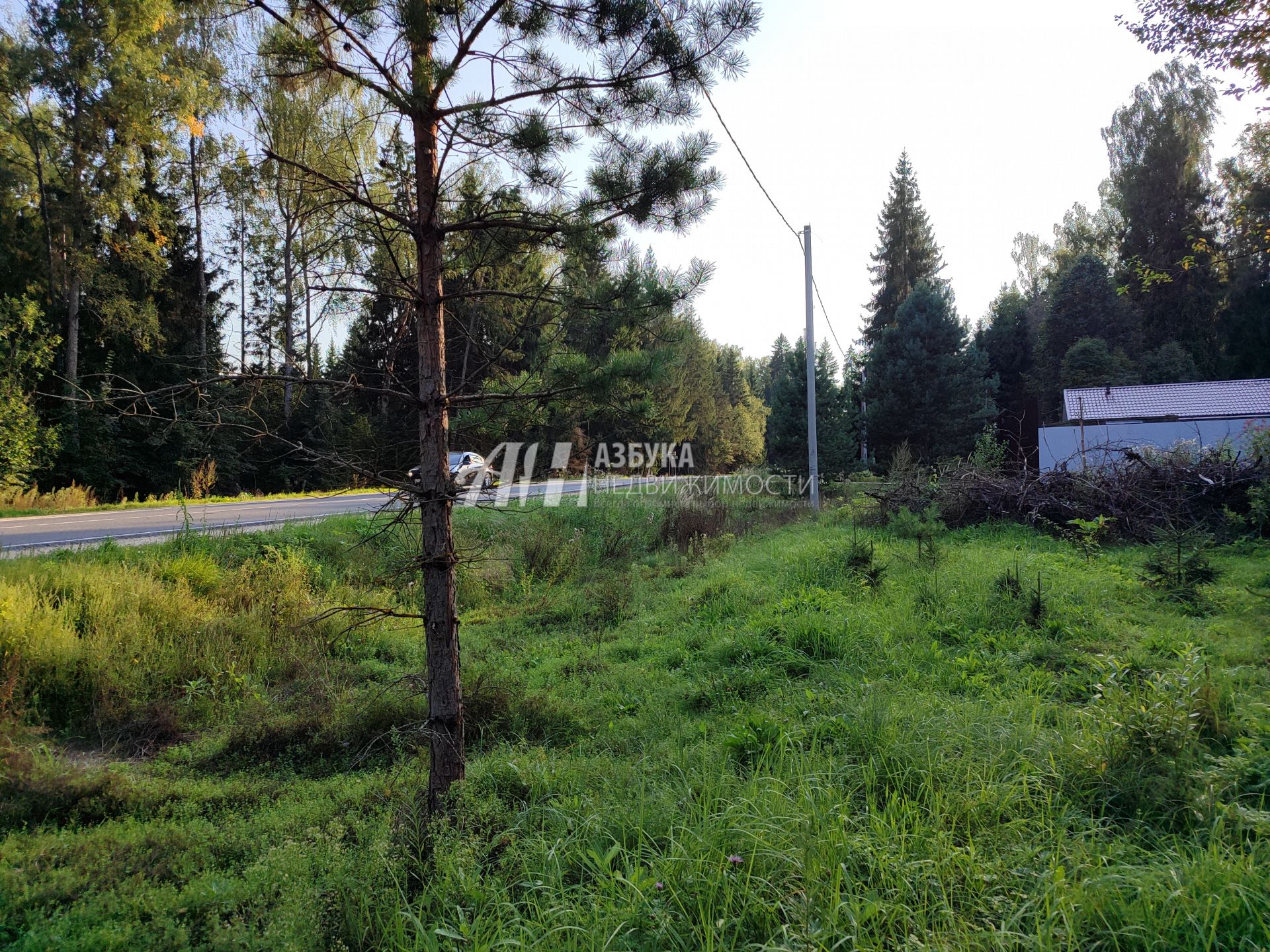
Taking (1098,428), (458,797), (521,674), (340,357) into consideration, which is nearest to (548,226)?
(340,357)

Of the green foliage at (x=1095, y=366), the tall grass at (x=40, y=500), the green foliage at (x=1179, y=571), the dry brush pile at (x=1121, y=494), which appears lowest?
the green foliage at (x=1179, y=571)

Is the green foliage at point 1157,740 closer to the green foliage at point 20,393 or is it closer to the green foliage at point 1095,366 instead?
the green foliage at point 20,393

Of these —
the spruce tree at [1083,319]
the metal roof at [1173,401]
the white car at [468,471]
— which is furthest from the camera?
the spruce tree at [1083,319]

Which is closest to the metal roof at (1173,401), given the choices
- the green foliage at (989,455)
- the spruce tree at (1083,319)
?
the green foliage at (989,455)

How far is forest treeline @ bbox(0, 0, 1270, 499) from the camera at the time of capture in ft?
9.83

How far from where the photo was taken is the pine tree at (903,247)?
40281 mm

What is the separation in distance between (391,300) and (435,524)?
1308 mm

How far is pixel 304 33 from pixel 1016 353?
135 ft

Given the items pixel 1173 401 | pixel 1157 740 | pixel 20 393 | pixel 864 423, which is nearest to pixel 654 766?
pixel 1157 740

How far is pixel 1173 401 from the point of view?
19.1 meters

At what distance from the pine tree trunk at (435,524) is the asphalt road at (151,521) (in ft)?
9.85

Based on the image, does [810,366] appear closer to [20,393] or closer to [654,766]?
[654,766]

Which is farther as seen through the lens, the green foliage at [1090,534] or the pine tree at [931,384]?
the pine tree at [931,384]

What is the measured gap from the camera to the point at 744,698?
Result: 4.66 metres
